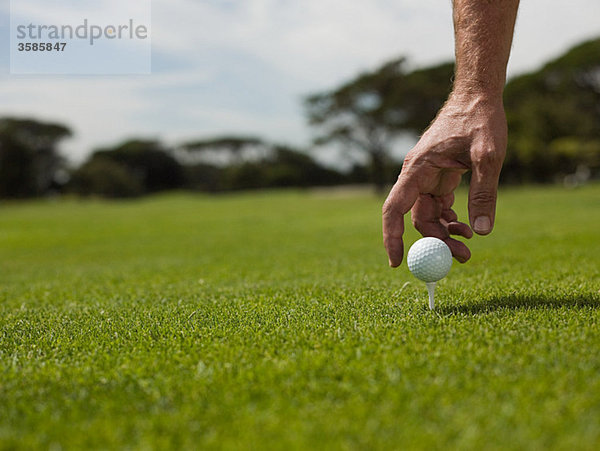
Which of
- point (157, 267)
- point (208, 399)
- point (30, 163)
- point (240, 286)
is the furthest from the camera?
point (30, 163)

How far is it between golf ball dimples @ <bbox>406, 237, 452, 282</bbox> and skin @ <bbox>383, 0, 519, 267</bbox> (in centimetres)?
16

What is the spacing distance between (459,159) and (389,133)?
129 feet

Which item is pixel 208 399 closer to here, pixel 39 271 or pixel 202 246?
pixel 39 271

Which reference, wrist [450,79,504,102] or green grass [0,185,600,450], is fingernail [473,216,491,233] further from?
wrist [450,79,504,102]

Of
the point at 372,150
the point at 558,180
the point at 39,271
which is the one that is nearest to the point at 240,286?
the point at 39,271

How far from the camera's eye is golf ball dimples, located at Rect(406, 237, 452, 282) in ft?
8.51

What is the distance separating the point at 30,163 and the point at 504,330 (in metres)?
60.5

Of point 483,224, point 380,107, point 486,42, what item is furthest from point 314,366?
point 380,107

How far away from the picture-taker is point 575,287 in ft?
10.2

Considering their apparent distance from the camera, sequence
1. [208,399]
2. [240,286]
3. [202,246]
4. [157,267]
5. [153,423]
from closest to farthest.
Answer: [153,423], [208,399], [240,286], [157,267], [202,246]

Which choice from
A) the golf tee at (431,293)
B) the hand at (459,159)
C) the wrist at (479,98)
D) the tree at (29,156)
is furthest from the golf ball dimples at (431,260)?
the tree at (29,156)

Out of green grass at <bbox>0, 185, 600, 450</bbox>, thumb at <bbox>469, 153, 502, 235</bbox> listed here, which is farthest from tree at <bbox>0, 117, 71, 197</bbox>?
thumb at <bbox>469, 153, 502, 235</bbox>

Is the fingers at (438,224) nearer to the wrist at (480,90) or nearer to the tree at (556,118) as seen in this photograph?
the wrist at (480,90)

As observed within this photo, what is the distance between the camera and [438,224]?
2865 mm
